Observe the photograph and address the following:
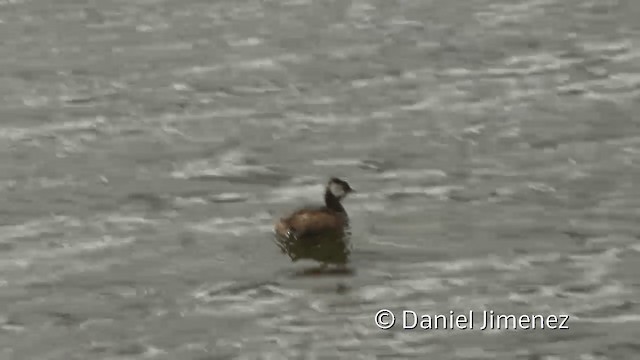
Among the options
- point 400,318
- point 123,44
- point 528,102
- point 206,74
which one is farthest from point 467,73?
point 400,318

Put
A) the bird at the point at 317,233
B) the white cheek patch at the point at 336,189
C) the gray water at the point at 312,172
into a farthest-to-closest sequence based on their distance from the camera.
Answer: the white cheek patch at the point at 336,189 → the bird at the point at 317,233 → the gray water at the point at 312,172

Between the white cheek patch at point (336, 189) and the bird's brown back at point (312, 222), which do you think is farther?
the white cheek patch at point (336, 189)

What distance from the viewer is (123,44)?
2388cm

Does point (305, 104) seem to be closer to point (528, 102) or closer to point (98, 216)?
point (528, 102)

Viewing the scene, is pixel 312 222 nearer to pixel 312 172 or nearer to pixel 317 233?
pixel 317 233

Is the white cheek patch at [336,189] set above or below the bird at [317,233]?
above

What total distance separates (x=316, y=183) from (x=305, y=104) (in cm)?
279

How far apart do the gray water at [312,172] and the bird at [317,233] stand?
0.20 metres

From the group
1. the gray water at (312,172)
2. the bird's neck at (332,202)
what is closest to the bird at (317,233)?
the bird's neck at (332,202)

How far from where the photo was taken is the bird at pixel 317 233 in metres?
16.7

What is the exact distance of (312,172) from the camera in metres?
18.8

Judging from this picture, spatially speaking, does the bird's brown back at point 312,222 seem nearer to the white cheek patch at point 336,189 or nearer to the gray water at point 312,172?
the gray water at point 312,172

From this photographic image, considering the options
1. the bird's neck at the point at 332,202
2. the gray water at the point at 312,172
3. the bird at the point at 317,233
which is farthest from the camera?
the bird's neck at the point at 332,202

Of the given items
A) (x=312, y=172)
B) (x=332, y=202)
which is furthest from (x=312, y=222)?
(x=312, y=172)
